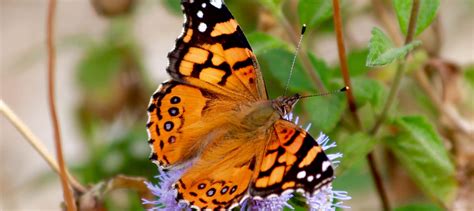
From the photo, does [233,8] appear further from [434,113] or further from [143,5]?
[434,113]

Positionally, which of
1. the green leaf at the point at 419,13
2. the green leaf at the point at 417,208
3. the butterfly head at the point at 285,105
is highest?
the green leaf at the point at 419,13

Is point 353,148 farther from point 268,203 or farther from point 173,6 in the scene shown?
point 173,6

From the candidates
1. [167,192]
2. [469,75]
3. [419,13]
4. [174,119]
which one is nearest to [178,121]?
[174,119]

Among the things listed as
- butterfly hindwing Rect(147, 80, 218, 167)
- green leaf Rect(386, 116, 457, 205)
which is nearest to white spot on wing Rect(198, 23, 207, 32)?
butterfly hindwing Rect(147, 80, 218, 167)

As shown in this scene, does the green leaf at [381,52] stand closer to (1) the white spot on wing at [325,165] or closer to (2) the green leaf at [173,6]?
(1) the white spot on wing at [325,165]

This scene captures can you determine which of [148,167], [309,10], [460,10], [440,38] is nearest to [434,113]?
[440,38]

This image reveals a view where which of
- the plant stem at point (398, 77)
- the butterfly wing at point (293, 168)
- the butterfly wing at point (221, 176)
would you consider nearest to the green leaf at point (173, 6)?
the plant stem at point (398, 77)
